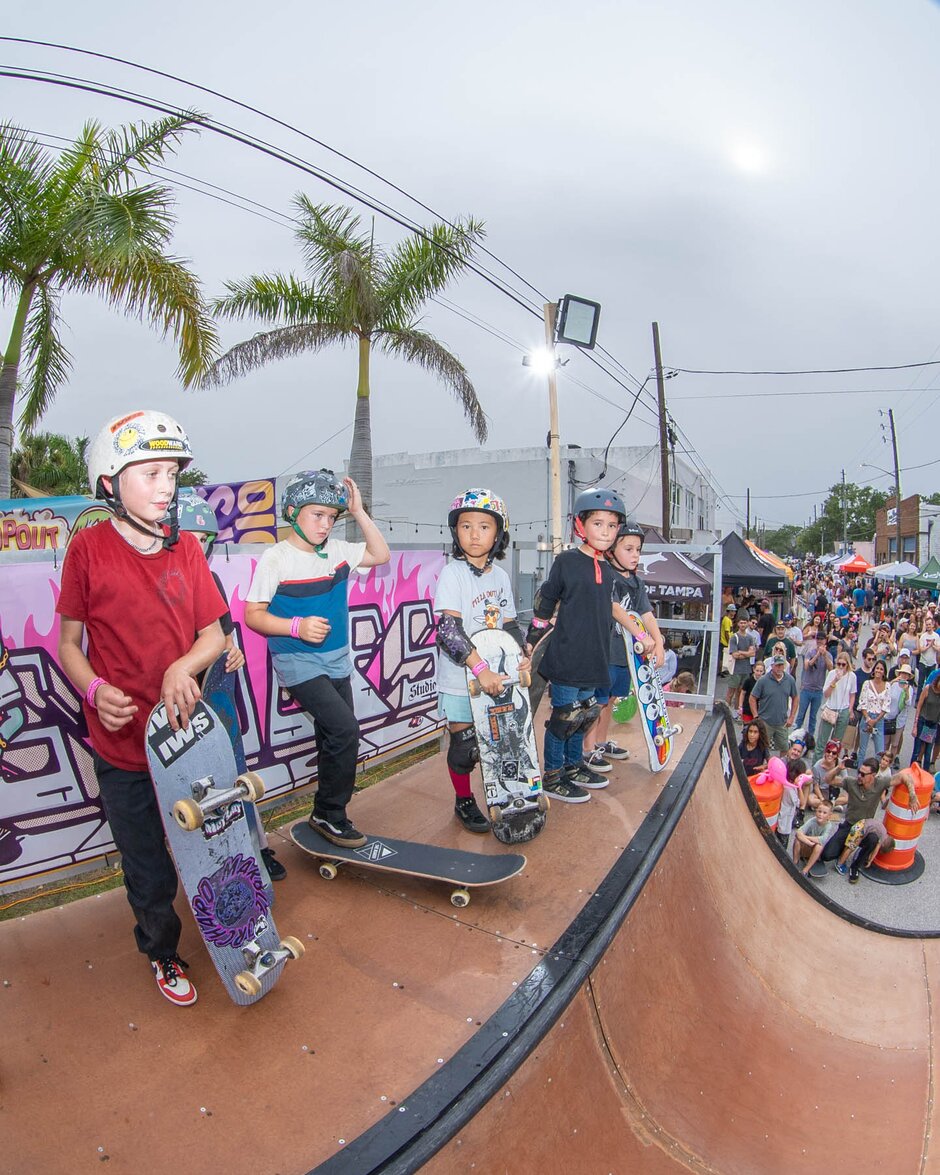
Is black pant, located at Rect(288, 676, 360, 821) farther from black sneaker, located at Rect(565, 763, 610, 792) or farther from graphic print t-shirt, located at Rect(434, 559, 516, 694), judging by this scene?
black sneaker, located at Rect(565, 763, 610, 792)

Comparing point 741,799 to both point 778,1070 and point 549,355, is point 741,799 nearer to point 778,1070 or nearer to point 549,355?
point 778,1070

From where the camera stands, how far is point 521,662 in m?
3.50

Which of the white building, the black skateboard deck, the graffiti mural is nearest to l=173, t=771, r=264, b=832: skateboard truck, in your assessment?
the black skateboard deck

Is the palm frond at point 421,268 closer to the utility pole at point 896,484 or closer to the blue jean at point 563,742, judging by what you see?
the blue jean at point 563,742

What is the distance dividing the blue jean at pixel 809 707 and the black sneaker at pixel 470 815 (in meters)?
10.0

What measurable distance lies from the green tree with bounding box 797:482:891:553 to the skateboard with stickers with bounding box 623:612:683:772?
92.8m

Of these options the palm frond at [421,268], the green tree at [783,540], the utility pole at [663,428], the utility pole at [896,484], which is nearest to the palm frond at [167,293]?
the palm frond at [421,268]

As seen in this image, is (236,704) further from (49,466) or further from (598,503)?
(49,466)

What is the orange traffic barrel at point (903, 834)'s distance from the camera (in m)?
7.99

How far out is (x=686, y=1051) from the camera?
272cm

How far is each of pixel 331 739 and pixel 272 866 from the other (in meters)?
0.70

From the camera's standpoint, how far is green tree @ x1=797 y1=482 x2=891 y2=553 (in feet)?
306

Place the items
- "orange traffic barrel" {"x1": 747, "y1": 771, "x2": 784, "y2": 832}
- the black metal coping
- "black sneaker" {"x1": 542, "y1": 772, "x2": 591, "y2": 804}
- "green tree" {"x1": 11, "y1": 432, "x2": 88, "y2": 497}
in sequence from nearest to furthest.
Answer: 1. the black metal coping
2. "black sneaker" {"x1": 542, "y1": 772, "x2": 591, "y2": 804}
3. "orange traffic barrel" {"x1": 747, "y1": 771, "x2": 784, "y2": 832}
4. "green tree" {"x1": 11, "y1": 432, "x2": 88, "y2": 497}

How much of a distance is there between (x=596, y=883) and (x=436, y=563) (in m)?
3.29
